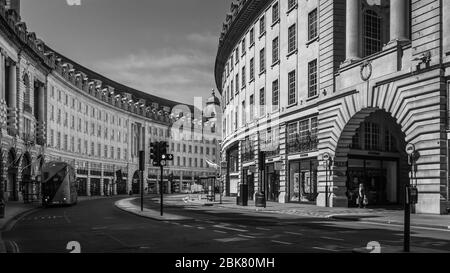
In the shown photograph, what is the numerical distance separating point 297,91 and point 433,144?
15539 millimetres

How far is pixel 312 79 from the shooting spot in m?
39.4

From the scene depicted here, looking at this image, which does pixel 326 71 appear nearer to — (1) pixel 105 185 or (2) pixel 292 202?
(2) pixel 292 202

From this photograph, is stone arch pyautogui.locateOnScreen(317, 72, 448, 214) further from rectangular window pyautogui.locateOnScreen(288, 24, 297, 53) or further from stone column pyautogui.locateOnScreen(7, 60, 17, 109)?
stone column pyautogui.locateOnScreen(7, 60, 17, 109)

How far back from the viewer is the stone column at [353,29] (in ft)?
110

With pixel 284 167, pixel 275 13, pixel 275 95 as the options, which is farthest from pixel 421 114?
pixel 275 13

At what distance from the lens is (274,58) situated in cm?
4616

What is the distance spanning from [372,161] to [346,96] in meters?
6.80

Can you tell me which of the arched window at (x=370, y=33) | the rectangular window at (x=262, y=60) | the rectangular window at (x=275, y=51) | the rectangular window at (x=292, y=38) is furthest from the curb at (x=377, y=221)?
the rectangular window at (x=262, y=60)

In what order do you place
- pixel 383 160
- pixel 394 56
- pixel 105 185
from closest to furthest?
pixel 394 56 → pixel 383 160 → pixel 105 185

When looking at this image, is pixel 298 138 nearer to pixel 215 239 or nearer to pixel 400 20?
pixel 400 20

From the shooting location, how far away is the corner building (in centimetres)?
2728

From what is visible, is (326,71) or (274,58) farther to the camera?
(274,58)

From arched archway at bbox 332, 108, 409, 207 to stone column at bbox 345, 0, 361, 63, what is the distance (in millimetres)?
4135
